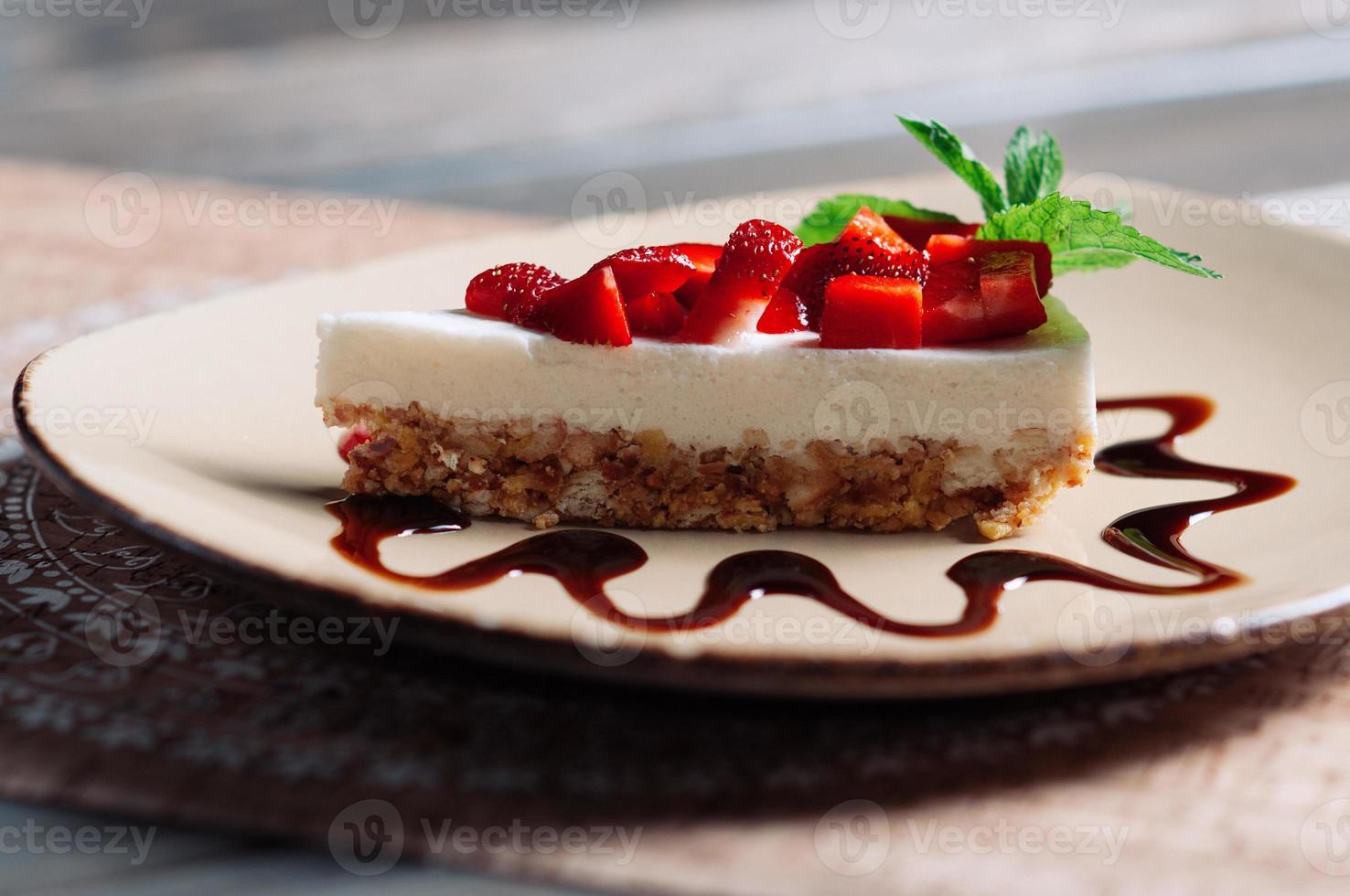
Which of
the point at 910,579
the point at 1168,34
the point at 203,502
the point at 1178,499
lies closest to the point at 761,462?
the point at 910,579

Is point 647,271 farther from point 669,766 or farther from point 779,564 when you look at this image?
point 669,766

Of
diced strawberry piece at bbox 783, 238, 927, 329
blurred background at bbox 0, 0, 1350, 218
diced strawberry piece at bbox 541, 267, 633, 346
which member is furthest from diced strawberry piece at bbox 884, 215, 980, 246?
blurred background at bbox 0, 0, 1350, 218

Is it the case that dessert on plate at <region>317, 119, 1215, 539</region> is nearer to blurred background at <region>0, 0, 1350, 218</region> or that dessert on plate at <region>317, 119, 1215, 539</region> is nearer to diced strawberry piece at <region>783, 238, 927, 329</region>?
diced strawberry piece at <region>783, 238, 927, 329</region>

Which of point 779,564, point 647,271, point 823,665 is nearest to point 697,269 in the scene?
point 647,271

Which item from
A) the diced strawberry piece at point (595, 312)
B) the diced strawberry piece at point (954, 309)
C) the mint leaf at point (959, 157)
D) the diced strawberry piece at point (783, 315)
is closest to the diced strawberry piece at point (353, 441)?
the diced strawberry piece at point (595, 312)

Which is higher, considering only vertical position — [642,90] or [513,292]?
[642,90]

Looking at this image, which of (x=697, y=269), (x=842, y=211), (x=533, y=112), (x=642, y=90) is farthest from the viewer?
(x=642, y=90)
